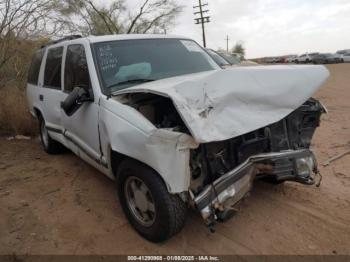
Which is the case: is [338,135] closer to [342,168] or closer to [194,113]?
[342,168]

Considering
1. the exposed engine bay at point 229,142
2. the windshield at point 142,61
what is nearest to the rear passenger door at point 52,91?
the windshield at point 142,61

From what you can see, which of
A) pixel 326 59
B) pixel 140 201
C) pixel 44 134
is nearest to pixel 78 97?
pixel 140 201

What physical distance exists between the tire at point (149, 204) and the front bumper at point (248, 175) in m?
0.27

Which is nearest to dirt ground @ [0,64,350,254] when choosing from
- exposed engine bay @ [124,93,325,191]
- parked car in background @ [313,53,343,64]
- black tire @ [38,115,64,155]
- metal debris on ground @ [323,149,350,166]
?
metal debris on ground @ [323,149,350,166]

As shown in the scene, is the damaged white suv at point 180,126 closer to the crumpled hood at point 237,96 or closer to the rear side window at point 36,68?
the crumpled hood at point 237,96

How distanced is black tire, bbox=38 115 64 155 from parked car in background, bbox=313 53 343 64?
1832 inches

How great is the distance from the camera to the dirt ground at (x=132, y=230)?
3303 mm

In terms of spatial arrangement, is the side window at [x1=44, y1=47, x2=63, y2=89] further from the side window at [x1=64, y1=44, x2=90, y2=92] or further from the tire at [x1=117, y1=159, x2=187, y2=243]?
the tire at [x1=117, y1=159, x2=187, y2=243]

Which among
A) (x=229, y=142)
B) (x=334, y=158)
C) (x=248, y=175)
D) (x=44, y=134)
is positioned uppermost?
(x=229, y=142)

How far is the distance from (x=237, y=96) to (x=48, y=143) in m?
4.22

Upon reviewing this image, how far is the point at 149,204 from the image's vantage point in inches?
130

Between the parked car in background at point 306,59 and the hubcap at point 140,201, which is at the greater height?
the hubcap at point 140,201

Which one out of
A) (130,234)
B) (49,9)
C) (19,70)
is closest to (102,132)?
(130,234)

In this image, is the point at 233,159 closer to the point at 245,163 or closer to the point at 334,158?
the point at 245,163
